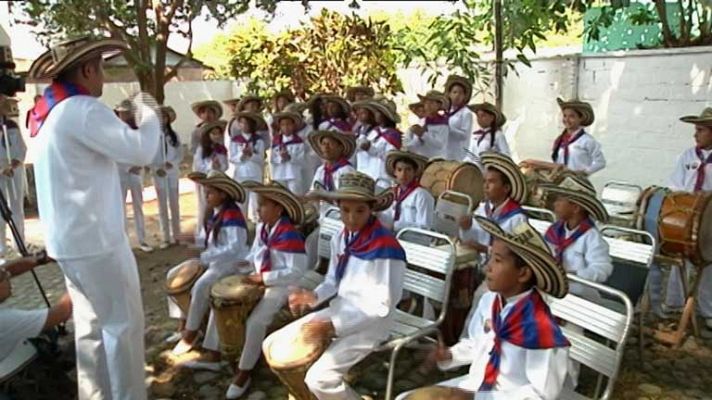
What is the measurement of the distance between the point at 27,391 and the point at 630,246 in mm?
3543

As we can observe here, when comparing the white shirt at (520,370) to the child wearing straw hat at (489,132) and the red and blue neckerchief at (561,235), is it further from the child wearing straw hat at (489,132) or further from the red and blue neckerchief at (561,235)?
the child wearing straw hat at (489,132)

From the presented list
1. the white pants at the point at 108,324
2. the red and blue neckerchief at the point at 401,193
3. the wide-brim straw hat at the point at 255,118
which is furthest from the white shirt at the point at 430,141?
→ the white pants at the point at 108,324

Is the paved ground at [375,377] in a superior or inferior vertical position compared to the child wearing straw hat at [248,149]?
inferior

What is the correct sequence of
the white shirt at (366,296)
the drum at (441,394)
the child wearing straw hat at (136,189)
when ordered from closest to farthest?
1. the drum at (441,394)
2. the white shirt at (366,296)
3. the child wearing straw hat at (136,189)

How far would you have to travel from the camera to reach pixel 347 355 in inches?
127

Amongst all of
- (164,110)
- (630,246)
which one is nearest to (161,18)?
(164,110)

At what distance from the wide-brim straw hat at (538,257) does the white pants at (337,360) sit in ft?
3.66

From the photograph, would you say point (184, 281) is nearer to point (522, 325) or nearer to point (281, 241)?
point (281, 241)

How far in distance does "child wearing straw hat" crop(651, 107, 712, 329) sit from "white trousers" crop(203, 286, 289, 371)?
293cm

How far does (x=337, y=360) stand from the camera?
3180 mm

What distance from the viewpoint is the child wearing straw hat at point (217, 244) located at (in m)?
4.30

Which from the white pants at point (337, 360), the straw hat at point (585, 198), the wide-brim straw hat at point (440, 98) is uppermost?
the wide-brim straw hat at point (440, 98)

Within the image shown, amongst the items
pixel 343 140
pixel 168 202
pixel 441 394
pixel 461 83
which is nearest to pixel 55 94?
pixel 441 394

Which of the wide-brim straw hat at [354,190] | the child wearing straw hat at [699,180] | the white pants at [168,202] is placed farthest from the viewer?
the white pants at [168,202]
